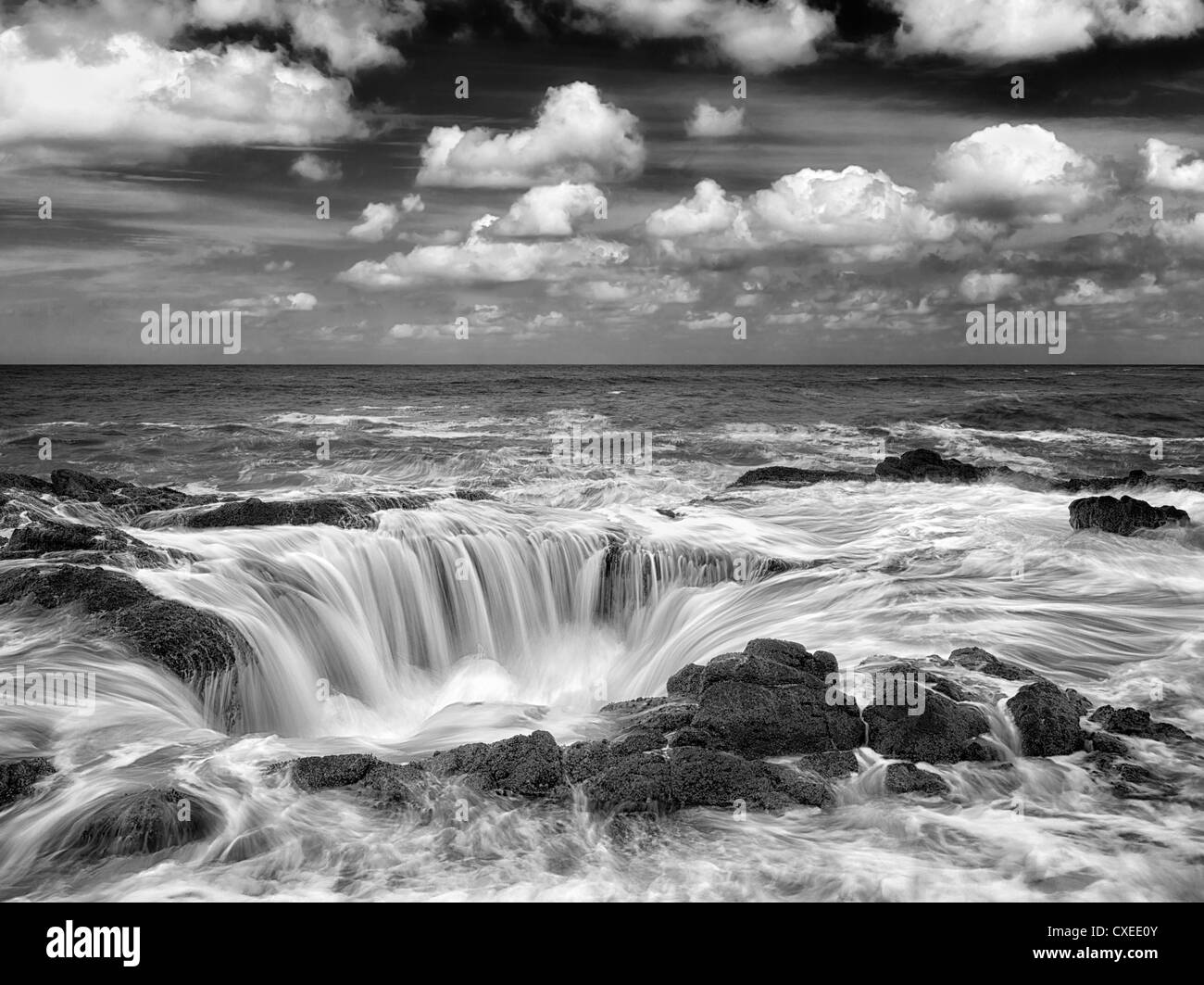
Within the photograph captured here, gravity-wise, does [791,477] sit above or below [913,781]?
above

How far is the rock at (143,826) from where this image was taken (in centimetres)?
690

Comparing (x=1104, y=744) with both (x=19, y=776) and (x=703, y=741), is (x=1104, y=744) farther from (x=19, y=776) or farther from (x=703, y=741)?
(x=19, y=776)

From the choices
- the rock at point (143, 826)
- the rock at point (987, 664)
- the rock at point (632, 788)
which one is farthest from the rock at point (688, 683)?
the rock at point (143, 826)

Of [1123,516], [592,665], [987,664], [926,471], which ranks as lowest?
[592,665]

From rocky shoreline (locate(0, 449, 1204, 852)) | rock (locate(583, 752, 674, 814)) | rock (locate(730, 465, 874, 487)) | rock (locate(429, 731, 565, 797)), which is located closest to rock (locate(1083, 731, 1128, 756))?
rocky shoreline (locate(0, 449, 1204, 852))

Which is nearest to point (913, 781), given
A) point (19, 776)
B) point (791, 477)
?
point (19, 776)

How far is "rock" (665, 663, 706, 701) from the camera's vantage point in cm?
949

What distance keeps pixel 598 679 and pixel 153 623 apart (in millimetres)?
5725

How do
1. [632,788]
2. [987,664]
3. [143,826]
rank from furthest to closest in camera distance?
[987,664] → [632,788] → [143,826]

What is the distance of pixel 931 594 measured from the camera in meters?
13.5

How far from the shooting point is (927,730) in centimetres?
834

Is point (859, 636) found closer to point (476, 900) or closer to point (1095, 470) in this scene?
point (476, 900)

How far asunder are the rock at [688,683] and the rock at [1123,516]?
1073cm
